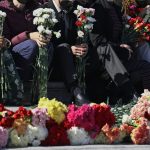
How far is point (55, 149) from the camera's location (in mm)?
4391

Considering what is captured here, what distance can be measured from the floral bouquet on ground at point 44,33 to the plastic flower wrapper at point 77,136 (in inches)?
63.0

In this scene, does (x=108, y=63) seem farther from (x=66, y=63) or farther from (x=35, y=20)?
(x=35, y=20)

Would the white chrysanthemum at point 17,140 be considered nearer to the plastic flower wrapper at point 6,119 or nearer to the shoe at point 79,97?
the plastic flower wrapper at point 6,119

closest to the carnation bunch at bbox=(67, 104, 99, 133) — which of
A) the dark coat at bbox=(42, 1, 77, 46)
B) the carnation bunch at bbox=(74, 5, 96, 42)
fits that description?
the carnation bunch at bbox=(74, 5, 96, 42)

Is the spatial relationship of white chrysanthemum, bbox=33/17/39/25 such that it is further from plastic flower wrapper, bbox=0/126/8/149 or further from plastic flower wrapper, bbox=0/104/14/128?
plastic flower wrapper, bbox=0/126/8/149

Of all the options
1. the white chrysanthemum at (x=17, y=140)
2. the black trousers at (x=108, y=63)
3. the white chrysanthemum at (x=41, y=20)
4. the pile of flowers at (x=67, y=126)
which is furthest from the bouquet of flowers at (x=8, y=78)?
the white chrysanthemum at (x=17, y=140)

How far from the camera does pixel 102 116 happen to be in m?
4.75

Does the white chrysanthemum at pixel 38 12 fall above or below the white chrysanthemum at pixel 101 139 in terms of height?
above

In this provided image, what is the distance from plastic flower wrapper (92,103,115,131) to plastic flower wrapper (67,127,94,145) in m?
0.14

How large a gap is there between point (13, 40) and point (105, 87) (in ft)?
3.80

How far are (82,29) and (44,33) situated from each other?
48 centimetres

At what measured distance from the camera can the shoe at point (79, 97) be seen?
6.16m

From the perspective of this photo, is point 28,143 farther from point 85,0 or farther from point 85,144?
point 85,0

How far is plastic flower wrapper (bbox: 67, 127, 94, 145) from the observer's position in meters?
4.64
